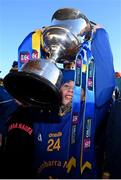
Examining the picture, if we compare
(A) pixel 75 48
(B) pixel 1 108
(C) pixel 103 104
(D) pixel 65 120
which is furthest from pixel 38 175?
(B) pixel 1 108

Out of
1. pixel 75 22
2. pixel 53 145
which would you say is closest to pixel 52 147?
pixel 53 145

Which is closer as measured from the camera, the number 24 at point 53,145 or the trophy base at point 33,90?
the trophy base at point 33,90

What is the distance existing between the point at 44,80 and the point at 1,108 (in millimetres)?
1576

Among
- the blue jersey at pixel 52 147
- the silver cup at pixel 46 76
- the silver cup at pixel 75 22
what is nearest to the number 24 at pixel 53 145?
the blue jersey at pixel 52 147

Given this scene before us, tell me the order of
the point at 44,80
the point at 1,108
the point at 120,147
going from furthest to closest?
the point at 1,108 → the point at 44,80 → the point at 120,147

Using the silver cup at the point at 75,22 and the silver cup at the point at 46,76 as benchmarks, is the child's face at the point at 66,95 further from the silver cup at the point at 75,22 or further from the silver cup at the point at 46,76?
the silver cup at the point at 75,22

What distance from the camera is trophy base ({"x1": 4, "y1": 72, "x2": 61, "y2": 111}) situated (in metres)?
1.10

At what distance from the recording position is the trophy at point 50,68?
111cm

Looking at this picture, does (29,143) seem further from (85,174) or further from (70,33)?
(70,33)

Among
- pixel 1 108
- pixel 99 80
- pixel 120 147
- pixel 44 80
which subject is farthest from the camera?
pixel 1 108

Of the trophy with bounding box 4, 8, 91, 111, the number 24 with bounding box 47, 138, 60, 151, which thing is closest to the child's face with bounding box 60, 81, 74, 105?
the trophy with bounding box 4, 8, 91, 111

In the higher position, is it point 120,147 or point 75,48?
point 75,48

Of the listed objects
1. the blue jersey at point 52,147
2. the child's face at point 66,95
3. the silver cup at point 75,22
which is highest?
the silver cup at point 75,22

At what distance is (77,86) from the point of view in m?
1.17
